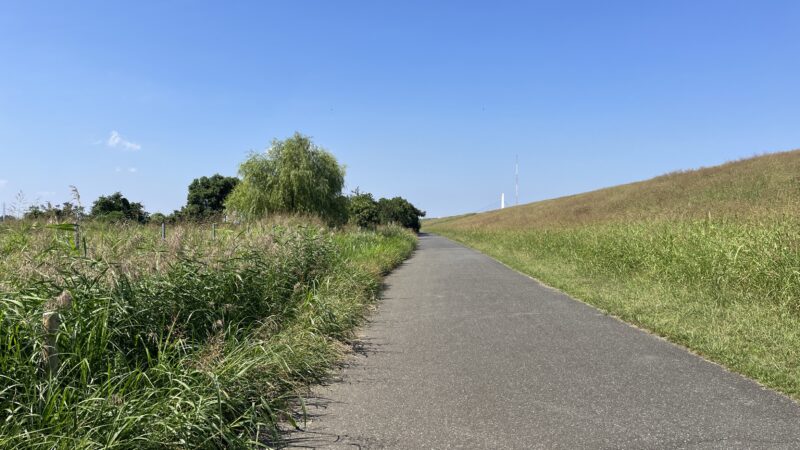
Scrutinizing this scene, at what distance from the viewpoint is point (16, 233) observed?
5.33 meters

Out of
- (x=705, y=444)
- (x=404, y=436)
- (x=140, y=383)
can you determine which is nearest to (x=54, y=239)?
(x=140, y=383)

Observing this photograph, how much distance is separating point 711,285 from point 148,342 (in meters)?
8.81

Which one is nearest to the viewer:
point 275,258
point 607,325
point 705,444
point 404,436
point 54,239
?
point 705,444

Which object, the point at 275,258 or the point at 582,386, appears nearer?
the point at 582,386

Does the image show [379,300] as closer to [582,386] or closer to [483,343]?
[483,343]

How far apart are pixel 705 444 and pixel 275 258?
5788 millimetres

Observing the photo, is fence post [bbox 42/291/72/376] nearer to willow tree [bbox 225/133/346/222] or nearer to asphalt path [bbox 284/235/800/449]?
asphalt path [bbox 284/235/800/449]

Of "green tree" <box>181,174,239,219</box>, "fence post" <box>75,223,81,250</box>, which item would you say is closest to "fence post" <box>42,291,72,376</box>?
"fence post" <box>75,223,81,250</box>

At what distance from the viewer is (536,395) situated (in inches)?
152

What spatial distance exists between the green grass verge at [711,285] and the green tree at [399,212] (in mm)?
51245

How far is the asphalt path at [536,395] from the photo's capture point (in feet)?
10.3

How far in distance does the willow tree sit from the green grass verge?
557 inches

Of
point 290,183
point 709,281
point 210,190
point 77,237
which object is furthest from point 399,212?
point 77,237

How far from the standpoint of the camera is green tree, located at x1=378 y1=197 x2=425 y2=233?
6894 cm
